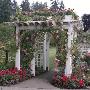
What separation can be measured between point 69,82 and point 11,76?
204 centimetres

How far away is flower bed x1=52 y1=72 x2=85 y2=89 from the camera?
436 inches

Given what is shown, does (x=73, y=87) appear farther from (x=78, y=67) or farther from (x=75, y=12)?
(x=75, y=12)

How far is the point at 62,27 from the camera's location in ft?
38.3

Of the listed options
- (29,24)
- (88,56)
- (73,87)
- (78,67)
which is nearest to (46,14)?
(29,24)

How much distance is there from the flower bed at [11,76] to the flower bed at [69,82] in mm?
1341

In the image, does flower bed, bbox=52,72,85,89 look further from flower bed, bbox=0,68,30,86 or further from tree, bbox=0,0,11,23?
tree, bbox=0,0,11,23

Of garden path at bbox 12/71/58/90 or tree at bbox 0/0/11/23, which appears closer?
garden path at bbox 12/71/58/90

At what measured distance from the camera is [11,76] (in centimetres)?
1152

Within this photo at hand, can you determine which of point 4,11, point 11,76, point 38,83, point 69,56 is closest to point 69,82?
point 69,56

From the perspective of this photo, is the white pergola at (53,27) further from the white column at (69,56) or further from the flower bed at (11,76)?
the flower bed at (11,76)

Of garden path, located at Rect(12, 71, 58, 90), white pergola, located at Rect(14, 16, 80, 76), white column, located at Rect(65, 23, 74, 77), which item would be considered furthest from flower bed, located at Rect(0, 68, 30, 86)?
white column, located at Rect(65, 23, 74, 77)

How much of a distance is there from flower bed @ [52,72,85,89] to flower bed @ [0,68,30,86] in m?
1.34

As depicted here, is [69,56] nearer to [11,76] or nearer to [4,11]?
[11,76]

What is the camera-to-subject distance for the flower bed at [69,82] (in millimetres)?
11065
